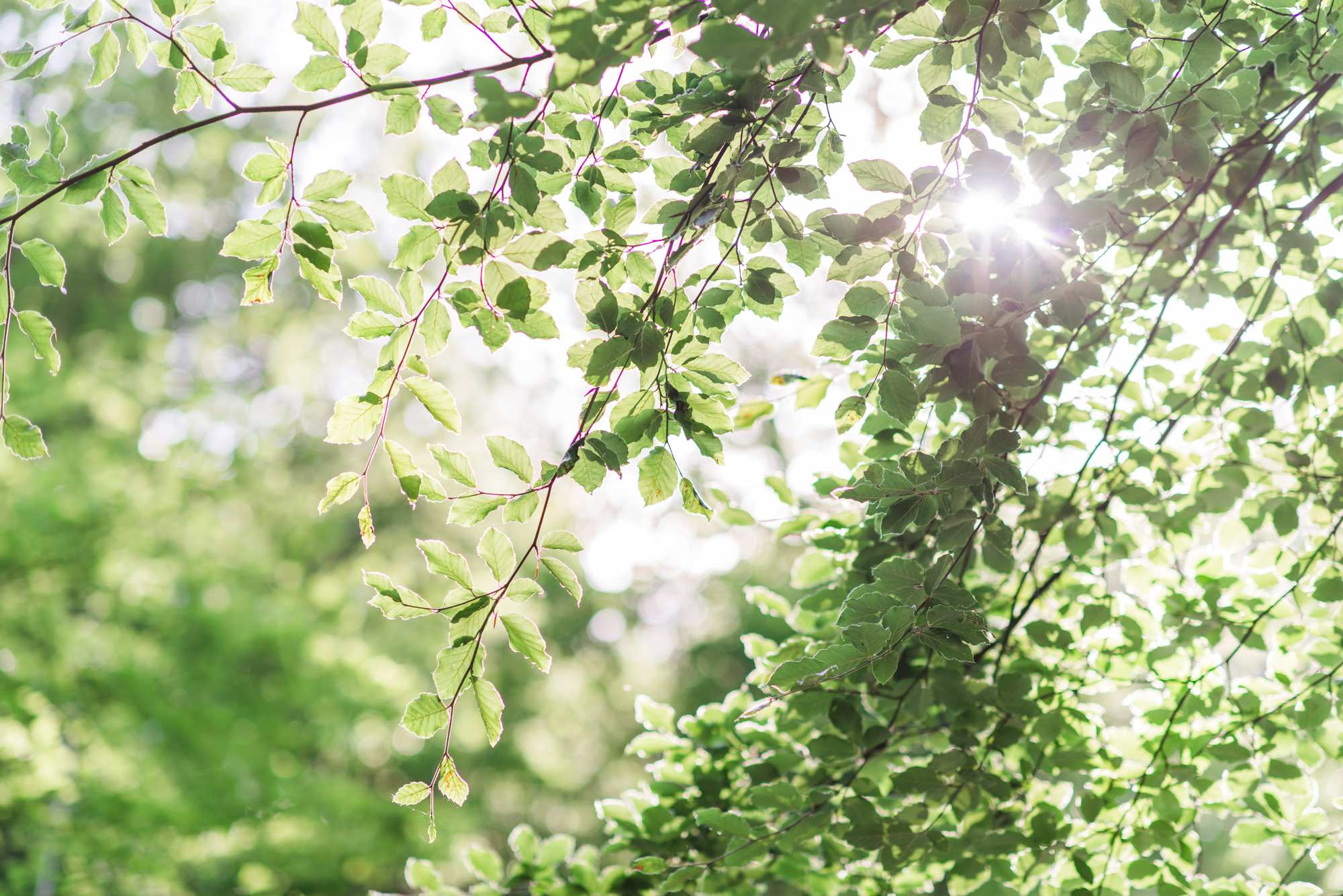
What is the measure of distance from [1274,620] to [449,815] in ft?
25.5

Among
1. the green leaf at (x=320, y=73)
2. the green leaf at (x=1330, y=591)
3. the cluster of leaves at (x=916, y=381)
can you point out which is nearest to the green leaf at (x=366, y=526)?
the cluster of leaves at (x=916, y=381)

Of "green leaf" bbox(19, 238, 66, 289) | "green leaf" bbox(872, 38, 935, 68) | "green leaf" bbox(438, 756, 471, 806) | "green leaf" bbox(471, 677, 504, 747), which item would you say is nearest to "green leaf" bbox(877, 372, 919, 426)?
"green leaf" bbox(872, 38, 935, 68)

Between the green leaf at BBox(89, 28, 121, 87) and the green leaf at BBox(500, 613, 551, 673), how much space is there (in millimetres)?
987

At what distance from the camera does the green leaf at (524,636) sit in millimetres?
1244

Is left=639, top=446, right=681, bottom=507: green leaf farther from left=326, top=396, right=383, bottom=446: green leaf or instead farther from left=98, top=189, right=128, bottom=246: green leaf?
left=98, top=189, right=128, bottom=246: green leaf

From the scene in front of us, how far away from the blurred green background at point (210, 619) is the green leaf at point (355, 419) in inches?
214

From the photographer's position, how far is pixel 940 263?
1.40 meters

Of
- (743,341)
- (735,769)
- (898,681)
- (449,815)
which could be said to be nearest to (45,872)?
(449,815)

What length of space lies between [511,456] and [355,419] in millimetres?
221

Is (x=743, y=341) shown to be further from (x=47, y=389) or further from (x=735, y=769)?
(x=735, y=769)

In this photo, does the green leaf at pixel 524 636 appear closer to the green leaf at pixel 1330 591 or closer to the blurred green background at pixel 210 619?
the green leaf at pixel 1330 591

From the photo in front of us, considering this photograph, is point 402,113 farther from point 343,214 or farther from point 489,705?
point 489,705

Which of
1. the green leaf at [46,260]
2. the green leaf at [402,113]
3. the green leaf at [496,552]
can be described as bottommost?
the green leaf at [496,552]

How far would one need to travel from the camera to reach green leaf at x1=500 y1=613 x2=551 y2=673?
1.24 m
